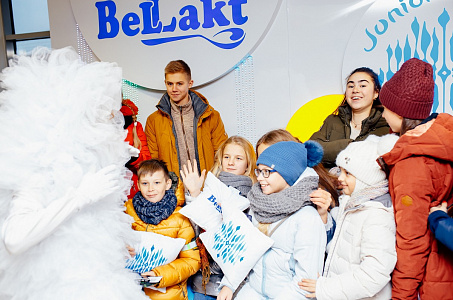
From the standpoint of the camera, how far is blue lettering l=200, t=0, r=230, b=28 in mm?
3441

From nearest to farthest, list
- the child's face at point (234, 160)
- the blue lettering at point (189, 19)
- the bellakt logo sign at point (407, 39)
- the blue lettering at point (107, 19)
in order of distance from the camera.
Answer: the child's face at point (234, 160) → the bellakt logo sign at point (407, 39) → the blue lettering at point (189, 19) → the blue lettering at point (107, 19)

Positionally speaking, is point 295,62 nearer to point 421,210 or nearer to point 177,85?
point 177,85

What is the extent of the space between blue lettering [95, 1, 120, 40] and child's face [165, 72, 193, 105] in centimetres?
94

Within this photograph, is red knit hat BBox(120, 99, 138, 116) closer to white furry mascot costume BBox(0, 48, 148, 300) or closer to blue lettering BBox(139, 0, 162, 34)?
blue lettering BBox(139, 0, 162, 34)

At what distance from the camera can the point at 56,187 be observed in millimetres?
1487

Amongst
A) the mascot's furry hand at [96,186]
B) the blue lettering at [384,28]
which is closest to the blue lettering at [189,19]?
the blue lettering at [384,28]

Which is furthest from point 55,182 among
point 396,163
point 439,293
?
point 439,293

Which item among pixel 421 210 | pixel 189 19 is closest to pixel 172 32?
pixel 189 19

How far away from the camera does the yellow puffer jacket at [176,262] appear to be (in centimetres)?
211

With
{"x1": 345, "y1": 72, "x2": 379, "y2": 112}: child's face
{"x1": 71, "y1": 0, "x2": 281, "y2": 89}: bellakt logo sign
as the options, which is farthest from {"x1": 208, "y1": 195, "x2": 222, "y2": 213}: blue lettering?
{"x1": 71, "y1": 0, "x2": 281, "y2": 89}: bellakt logo sign

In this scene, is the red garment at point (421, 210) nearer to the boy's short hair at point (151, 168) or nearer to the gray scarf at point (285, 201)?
the gray scarf at point (285, 201)

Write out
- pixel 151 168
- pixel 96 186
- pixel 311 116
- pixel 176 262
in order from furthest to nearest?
pixel 311 116 < pixel 151 168 < pixel 176 262 < pixel 96 186

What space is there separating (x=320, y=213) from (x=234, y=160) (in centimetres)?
70

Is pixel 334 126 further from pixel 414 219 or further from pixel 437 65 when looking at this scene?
pixel 414 219
